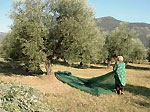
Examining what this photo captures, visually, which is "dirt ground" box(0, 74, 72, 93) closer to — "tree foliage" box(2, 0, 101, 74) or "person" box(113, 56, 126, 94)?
"tree foliage" box(2, 0, 101, 74)

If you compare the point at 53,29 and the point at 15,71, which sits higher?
the point at 53,29

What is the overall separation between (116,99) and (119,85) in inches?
52.1

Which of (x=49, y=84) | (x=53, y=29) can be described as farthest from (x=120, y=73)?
(x=53, y=29)

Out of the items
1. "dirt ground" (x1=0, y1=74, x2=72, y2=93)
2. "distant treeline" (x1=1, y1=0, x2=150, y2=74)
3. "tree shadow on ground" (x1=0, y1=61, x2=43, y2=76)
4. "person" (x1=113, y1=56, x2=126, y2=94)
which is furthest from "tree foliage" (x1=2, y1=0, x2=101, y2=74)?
"tree shadow on ground" (x1=0, y1=61, x2=43, y2=76)

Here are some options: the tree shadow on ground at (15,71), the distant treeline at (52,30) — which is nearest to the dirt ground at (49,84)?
the distant treeline at (52,30)

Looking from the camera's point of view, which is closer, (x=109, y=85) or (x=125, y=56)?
(x=109, y=85)

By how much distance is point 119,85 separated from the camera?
9.21 m

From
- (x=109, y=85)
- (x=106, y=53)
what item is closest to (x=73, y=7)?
(x=109, y=85)

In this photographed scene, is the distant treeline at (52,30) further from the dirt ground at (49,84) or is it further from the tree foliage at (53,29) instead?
the dirt ground at (49,84)

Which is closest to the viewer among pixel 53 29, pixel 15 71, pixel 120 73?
pixel 120 73

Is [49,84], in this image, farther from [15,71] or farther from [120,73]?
[15,71]

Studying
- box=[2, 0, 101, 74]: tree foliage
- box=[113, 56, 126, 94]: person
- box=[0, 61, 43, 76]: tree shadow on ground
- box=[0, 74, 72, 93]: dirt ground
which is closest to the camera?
box=[113, 56, 126, 94]: person

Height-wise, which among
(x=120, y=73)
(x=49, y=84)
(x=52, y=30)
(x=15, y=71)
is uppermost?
(x=52, y=30)

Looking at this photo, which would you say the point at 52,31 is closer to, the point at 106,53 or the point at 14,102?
the point at 14,102
